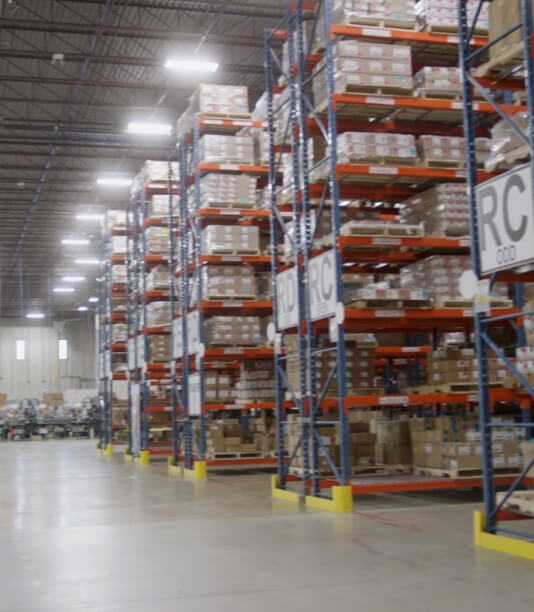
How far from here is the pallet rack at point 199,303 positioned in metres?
13.8

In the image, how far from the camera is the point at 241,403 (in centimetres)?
1398

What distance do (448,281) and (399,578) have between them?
495cm

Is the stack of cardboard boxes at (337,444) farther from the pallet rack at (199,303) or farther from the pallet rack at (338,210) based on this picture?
the pallet rack at (199,303)

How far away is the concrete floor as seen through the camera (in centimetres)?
480

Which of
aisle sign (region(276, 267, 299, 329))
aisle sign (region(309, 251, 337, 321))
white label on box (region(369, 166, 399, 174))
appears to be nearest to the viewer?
aisle sign (region(309, 251, 337, 321))

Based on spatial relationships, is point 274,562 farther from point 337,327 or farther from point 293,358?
point 293,358

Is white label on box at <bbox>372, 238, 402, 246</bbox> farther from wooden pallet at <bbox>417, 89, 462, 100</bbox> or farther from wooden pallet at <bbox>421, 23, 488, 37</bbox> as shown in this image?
wooden pallet at <bbox>421, 23, 488, 37</bbox>

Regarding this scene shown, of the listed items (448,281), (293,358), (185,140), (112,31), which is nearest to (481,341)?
(448,281)

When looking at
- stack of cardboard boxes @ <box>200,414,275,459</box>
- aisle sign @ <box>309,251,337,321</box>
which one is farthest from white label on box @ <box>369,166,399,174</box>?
stack of cardboard boxes @ <box>200,414,275,459</box>

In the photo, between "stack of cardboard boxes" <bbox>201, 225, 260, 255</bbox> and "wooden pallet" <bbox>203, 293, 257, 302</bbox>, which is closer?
"stack of cardboard boxes" <bbox>201, 225, 260, 255</bbox>

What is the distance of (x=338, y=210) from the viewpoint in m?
8.94

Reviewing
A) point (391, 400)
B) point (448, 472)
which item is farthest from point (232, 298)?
point (448, 472)

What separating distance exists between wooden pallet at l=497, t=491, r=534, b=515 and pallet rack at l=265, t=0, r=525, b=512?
A: 2.18 m

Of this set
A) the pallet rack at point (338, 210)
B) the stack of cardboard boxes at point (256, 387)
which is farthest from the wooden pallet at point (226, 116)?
the stack of cardboard boxes at point (256, 387)
